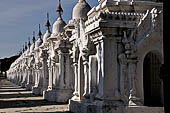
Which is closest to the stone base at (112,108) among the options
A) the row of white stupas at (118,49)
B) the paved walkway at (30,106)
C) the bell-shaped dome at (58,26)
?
the row of white stupas at (118,49)

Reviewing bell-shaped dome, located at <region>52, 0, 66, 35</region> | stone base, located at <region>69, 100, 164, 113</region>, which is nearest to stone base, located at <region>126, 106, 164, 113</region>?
stone base, located at <region>69, 100, 164, 113</region>

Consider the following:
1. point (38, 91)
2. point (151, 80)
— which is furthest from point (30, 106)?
point (38, 91)

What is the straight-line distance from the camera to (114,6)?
11281mm

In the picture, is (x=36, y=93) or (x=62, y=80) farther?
(x=36, y=93)

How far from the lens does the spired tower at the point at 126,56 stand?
1026 cm

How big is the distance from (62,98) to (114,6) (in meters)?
9.13

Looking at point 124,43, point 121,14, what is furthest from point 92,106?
point 121,14

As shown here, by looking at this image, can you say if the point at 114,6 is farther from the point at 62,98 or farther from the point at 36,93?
the point at 36,93

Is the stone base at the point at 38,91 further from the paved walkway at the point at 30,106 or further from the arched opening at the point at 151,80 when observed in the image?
the arched opening at the point at 151,80

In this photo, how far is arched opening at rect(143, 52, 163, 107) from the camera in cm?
1117

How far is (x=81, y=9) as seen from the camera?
1761cm

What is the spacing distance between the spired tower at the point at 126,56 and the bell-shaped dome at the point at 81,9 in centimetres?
616

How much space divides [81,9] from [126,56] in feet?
25.9

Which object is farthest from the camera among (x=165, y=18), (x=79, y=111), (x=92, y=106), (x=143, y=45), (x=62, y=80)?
(x=62, y=80)
